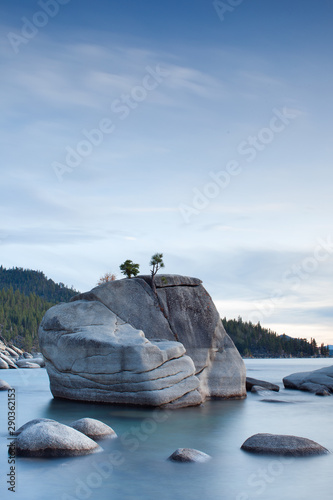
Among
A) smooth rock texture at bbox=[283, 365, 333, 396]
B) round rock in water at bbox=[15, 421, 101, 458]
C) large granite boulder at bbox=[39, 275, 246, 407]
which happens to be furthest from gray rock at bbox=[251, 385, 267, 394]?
round rock in water at bbox=[15, 421, 101, 458]

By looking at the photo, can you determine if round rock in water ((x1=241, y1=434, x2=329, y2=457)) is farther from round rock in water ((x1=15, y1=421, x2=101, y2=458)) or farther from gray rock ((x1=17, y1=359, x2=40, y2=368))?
gray rock ((x1=17, y1=359, x2=40, y2=368))

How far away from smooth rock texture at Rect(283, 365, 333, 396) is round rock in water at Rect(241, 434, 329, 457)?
2286 cm

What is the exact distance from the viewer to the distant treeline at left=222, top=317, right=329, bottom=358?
569ft

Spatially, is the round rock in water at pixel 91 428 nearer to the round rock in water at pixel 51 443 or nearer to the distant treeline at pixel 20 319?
the round rock in water at pixel 51 443

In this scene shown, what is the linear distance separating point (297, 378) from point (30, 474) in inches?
1232

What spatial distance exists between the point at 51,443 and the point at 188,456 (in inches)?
137

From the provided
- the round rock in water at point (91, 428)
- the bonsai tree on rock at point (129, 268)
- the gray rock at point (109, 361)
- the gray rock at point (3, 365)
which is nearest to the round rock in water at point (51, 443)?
the round rock in water at point (91, 428)

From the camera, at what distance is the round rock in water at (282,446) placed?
46.3 ft

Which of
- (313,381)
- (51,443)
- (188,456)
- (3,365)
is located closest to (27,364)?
(3,365)

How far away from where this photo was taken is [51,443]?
1384 cm

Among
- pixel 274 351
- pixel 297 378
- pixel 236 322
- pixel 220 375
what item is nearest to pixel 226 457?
pixel 220 375

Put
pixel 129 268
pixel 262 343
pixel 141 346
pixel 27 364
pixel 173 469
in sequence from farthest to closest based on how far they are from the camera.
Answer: pixel 262 343 → pixel 27 364 → pixel 129 268 → pixel 141 346 → pixel 173 469

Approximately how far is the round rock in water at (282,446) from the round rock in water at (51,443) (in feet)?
13.9

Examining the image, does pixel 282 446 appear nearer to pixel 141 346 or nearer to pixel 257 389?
pixel 141 346
